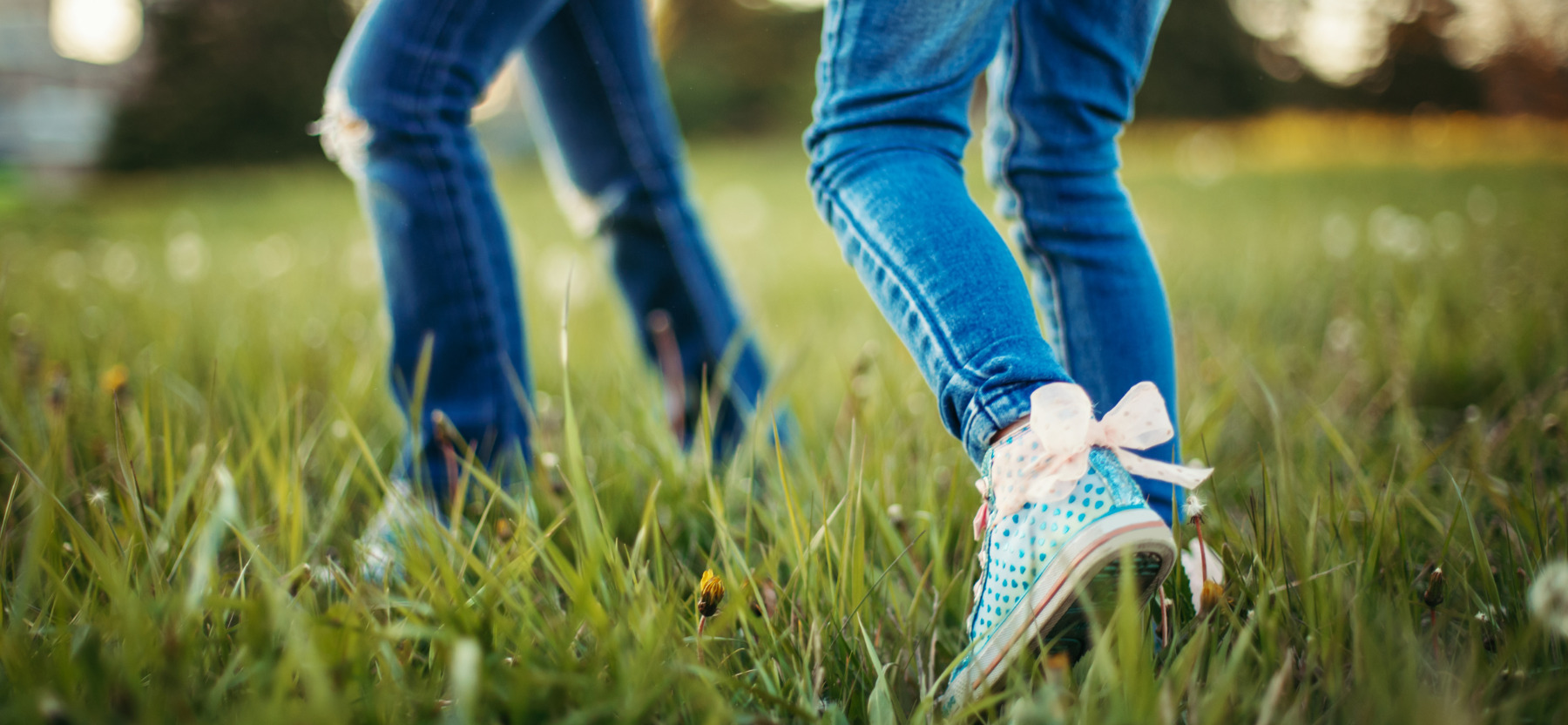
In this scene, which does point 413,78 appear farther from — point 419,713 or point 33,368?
point 33,368

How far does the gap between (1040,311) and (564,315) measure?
0.52 m

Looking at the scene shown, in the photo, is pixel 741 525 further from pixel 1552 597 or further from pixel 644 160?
pixel 1552 597

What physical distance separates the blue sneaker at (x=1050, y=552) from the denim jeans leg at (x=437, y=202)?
0.62 meters

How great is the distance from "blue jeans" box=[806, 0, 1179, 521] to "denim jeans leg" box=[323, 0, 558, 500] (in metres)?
0.46

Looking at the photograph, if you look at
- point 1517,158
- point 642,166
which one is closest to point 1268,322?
point 642,166

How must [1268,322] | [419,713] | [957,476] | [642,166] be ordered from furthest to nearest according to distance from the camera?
[1268,322]
[642,166]
[957,476]
[419,713]

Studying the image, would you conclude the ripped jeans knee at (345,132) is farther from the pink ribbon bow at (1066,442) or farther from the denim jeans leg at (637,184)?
the pink ribbon bow at (1066,442)

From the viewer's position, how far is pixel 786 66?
16.6 metres

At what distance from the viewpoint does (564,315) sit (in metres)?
0.73

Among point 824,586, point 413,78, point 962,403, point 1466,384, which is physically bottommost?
point 1466,384

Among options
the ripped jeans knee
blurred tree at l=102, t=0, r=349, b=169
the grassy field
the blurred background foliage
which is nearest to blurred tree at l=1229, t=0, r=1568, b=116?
the blurred background foliage

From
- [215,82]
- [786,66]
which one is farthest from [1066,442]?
[786,66]

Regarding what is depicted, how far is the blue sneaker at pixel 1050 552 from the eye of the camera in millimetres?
605

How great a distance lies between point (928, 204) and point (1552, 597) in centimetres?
51
